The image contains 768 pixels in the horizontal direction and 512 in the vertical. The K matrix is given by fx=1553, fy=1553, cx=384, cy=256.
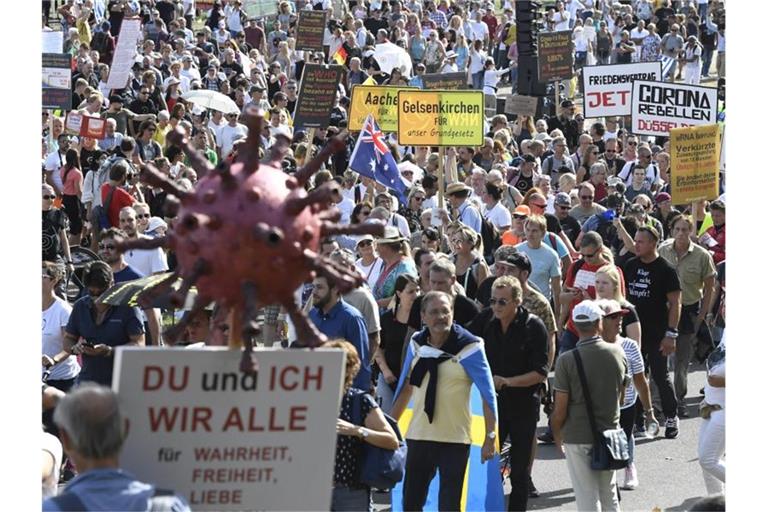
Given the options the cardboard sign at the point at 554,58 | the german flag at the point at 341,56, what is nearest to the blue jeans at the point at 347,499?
the cardboard sign at the point at 554,58

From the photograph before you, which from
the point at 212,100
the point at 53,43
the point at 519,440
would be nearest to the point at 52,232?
the point at 53,43

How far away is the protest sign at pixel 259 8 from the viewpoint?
109 ft

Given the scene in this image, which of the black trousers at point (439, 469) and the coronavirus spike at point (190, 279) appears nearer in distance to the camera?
the coronavirus spike at point (190, 279)

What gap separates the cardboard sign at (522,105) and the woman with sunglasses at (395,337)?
45.0ft

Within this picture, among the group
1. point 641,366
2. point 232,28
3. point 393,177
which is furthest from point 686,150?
point 232,28

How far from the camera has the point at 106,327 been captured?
955cm

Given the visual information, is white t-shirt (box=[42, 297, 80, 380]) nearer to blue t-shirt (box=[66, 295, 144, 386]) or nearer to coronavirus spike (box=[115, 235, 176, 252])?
blue t-shirt (box=[66, 295, 144, 386])

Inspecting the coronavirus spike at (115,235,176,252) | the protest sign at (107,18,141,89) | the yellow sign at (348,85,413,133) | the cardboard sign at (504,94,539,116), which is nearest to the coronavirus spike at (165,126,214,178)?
the coronavirus spike at (115,235,176,252)

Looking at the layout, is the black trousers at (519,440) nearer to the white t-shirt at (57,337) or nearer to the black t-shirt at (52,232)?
the white t-shirt at (57,337)

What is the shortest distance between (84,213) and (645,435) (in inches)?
328

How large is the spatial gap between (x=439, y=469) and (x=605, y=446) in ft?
2.98

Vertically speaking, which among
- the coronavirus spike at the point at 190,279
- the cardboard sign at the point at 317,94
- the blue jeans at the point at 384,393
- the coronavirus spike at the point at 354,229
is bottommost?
the blue jeans at the point at 384,393

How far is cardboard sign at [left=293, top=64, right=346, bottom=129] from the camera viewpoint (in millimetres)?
18781

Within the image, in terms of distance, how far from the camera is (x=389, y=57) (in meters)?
28.8
